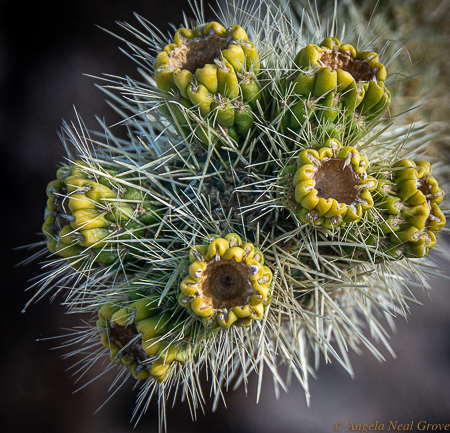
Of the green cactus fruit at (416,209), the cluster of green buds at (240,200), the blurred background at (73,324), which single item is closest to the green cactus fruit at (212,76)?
the cluster of green buds at (240,200)

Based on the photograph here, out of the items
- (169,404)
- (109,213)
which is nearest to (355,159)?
(109,213)

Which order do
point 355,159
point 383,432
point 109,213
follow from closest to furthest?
point 355,159
point 109,213
point 383,432

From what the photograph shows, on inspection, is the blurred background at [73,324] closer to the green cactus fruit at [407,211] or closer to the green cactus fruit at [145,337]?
the green cactus fruit at [145,337]

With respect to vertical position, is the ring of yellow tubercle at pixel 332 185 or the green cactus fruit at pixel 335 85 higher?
the green cactus fruit at pixel 335 85

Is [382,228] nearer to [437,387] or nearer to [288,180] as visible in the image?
[288,180]

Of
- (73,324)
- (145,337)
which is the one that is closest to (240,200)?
(145,337)

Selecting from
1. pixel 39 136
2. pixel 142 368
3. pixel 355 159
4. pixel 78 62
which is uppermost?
pixel 78 62
